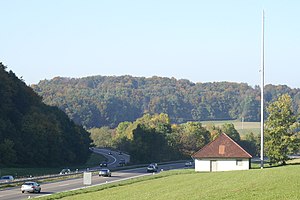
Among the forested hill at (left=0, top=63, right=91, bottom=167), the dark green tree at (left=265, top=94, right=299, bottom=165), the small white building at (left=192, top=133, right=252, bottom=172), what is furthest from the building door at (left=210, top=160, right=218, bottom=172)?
the forested hill at (left=0, top=63, right=91, bottom=167)

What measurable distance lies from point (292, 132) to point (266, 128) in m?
3.28

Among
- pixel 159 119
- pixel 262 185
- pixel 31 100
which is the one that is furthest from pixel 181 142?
pixel 262 185

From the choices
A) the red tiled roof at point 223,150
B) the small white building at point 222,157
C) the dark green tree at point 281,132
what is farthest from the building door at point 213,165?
the dark green tree at point 281,132

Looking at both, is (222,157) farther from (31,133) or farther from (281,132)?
(31,133)

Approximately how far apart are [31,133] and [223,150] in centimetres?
3794

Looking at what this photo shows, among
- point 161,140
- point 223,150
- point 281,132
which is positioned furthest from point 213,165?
point 161,140

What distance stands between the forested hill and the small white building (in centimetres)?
2911

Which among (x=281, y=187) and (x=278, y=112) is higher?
(x=278, y=112)

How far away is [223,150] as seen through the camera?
76000mm

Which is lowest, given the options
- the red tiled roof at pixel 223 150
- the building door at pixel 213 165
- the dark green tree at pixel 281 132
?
the building door at pixel 213 165

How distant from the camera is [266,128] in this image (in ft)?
256

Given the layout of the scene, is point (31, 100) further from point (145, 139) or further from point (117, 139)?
point (117, 139)

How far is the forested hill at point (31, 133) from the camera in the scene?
9731cm

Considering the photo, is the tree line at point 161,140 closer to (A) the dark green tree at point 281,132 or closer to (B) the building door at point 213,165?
(B) the building door at point 213,165
